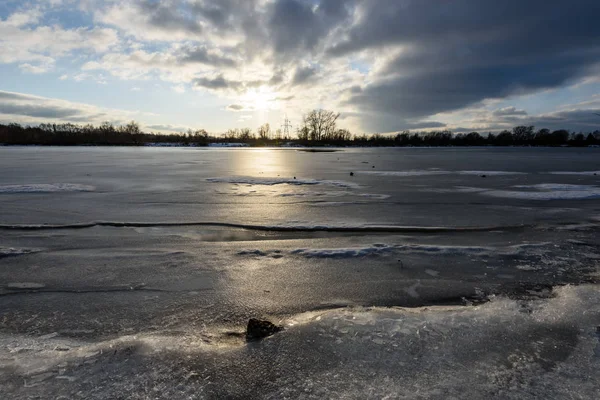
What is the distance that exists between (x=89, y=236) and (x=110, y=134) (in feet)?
299

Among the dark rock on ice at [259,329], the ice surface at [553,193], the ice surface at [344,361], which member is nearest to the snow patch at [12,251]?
the ice surface at [344,361]

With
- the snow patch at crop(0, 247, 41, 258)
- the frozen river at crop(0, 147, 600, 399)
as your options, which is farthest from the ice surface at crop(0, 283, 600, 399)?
the snow patch at crop(0, 247, 41, 258)

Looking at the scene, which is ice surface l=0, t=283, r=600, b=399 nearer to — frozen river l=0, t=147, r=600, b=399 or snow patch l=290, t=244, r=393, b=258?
frozen river l=0, t=147, r=600, b=399

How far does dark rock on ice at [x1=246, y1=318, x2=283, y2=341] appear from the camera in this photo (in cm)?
224

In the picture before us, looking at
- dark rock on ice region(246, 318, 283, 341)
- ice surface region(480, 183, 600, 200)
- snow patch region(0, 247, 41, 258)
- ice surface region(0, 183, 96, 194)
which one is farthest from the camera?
ice surface region(0, 183, 96, 194)

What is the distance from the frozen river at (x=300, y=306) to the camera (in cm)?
185

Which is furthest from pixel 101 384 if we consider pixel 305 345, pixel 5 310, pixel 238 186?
pixel 238 186

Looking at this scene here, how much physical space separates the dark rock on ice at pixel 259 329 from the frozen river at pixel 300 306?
8cm

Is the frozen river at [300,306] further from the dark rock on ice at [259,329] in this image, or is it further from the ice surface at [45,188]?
the ice surface at [45,188]

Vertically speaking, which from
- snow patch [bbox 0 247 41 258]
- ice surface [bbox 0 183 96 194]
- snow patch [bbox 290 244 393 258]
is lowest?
snow patch [bbox 0 247 41 258]

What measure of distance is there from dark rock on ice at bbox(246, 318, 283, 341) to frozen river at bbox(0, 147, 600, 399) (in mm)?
81

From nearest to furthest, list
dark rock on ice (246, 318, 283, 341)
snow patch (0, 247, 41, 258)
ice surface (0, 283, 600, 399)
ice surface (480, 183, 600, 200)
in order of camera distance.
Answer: ice surface (0, 283, 600, 399) → dark rock on ice (246, 318, 283, 341) → snow patch (0, 247, 41, 258) → ice surface (480, 183, 600, 200)

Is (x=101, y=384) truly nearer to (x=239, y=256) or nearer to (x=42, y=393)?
(x=42, y=393)

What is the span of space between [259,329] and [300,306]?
52 cm
